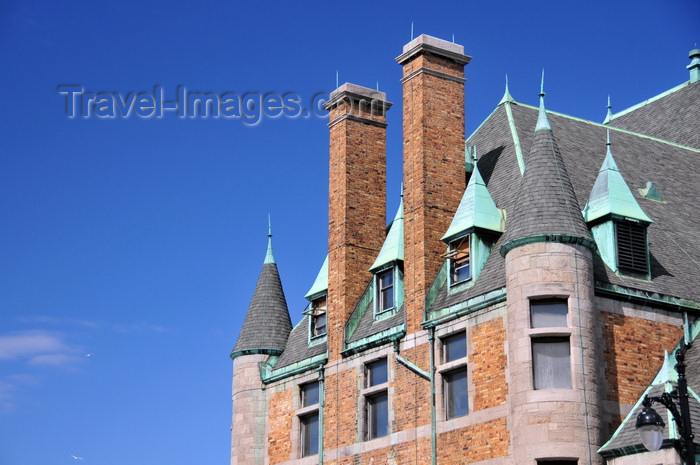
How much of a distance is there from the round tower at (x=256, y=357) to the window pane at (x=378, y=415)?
4.93 metres

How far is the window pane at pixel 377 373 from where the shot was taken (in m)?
32.4

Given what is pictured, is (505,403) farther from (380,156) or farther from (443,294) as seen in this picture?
(380,156)

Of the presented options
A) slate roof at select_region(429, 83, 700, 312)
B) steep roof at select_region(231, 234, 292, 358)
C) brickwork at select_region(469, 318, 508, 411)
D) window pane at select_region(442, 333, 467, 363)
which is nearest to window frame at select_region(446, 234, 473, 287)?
slate roof at select_region(429, 83, 700, 312)

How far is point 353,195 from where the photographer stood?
35.9m

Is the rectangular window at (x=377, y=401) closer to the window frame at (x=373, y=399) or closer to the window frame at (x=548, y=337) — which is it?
the window frame at (x=373, y=399)

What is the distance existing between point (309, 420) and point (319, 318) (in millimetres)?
3123

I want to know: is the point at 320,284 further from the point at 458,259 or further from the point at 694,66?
the point at 694,66

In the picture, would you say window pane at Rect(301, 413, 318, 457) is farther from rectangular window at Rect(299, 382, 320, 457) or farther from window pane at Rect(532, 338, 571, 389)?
window pane at Rect(532, 338, 571, 389)

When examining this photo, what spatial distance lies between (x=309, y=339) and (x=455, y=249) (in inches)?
252

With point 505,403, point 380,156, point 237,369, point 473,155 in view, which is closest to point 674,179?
point 473,155

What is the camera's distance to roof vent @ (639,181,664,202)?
33938mm

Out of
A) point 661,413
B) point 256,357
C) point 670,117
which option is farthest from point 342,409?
point 670,117

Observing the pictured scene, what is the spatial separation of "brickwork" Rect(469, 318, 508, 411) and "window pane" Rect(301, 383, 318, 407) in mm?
7001

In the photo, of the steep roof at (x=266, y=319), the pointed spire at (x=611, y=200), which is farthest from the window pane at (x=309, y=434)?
the pointed spire at (x=611, y=200)
